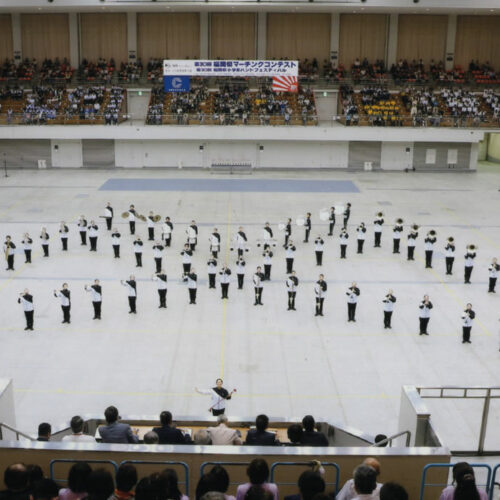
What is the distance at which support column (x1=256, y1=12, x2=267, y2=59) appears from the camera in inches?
1925

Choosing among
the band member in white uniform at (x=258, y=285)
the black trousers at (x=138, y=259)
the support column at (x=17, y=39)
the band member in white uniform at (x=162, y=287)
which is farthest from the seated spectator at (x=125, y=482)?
the support column at (x=17, y=39)

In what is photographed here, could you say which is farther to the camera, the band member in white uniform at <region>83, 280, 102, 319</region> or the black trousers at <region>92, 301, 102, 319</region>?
the black trousers at <region>92, 301, 102, 319</region>

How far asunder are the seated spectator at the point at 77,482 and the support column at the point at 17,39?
50.1 m

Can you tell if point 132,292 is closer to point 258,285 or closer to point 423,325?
point 258,285

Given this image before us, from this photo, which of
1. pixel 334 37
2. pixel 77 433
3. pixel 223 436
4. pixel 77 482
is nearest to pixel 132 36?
pixel 334 37

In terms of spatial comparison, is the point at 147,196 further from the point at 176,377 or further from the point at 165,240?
the point at 176,377

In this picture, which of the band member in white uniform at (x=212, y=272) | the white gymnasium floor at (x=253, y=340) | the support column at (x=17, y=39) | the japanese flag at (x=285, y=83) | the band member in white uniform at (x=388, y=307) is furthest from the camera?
the support column at (x=17, y=39)

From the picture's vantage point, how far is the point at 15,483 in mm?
5461

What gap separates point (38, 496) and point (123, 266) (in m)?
→ 16.8

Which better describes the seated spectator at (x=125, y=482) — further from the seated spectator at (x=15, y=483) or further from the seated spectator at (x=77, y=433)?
the seated spectator at (x=77, y=433)

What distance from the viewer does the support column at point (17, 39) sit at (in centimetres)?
4881

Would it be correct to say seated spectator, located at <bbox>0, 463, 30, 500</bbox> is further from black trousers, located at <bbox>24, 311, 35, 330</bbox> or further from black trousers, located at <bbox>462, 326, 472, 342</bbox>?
black trousers, located at <bbox>462, 326, 472, 342</bbox>

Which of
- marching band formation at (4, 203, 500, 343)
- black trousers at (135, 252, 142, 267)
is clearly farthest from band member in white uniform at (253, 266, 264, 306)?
black trousers at (135, 252, 142, 267)

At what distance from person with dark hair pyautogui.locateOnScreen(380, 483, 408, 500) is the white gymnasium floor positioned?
6822mm
